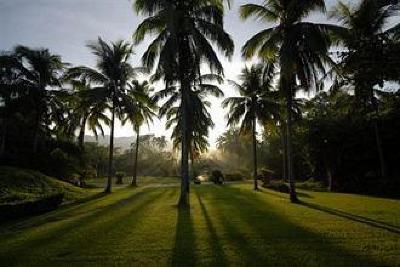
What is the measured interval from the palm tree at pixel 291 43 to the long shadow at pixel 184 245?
850 cm

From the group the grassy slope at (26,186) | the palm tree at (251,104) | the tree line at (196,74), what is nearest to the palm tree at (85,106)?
the tree line at (196,74)

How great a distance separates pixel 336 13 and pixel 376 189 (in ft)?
41.3

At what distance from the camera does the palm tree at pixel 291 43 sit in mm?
17203

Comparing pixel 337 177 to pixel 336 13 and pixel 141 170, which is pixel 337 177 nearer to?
pixel 336 13

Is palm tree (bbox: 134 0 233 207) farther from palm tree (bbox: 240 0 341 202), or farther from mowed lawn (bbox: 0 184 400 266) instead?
mowed lawn (bbox: 0 184 400 266)

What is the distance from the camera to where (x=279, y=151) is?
5209 centimetres

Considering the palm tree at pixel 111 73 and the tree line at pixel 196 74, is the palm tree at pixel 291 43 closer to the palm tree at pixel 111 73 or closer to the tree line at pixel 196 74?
the tree line at pixel 196 74

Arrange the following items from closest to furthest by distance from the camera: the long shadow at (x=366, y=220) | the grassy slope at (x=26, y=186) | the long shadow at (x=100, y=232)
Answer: the long shadow at (x=100, y=232)
the long shadow at (x=366, y=220)
the grassy slope at (x=26, y=186)

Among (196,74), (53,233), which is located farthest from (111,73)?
(53,233)

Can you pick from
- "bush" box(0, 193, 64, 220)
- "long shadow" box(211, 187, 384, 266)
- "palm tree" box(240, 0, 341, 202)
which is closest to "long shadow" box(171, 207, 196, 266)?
"long shadow" box(211, 187, 384, 266)

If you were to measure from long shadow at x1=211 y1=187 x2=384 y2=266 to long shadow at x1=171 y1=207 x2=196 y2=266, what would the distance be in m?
0.98

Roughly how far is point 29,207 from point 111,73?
1338 cm

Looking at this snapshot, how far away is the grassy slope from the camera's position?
52.7ft

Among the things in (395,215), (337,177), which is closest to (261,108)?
(337,177)
